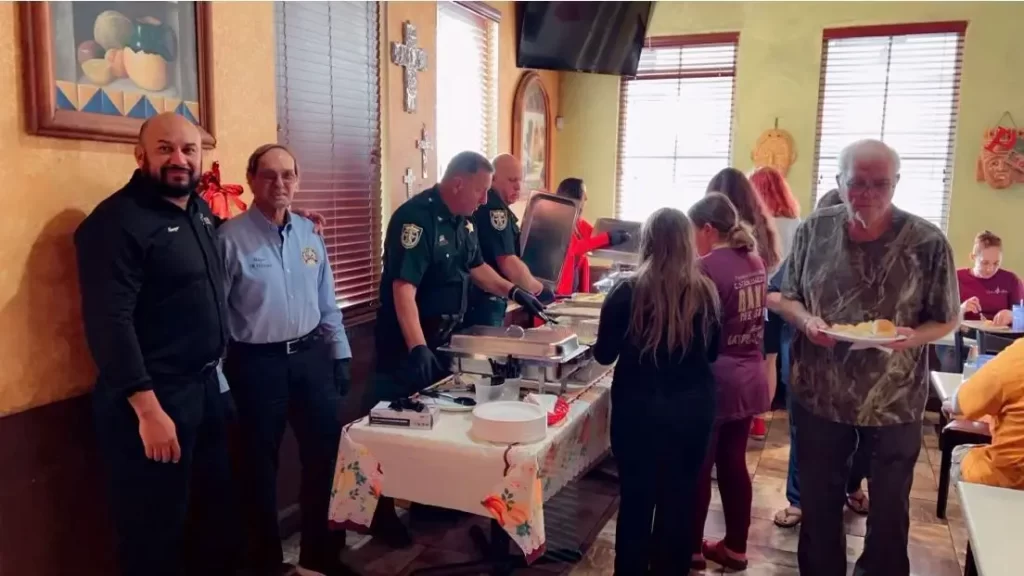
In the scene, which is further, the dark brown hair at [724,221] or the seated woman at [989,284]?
the seated woman at [989,284]

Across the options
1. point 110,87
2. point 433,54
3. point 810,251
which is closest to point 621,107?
point 433,54

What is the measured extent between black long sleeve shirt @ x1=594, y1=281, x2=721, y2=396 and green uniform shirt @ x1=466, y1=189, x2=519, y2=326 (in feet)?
3.08

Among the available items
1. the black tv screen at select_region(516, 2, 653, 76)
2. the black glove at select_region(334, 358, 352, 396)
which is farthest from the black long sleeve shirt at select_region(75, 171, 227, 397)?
the black tv screen at select_region(516, 2, 653, 76)

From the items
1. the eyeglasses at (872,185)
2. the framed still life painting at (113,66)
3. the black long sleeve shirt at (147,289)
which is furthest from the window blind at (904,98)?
the black long sleeve shirt at (147,289)

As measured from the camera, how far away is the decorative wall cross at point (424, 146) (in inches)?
147

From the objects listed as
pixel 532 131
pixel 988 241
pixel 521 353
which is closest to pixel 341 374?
pixel 521 353

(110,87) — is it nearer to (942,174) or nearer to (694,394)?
(694,394)

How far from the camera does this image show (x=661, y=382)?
2146 mm

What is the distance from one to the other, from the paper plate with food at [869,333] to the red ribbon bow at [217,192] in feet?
5.98

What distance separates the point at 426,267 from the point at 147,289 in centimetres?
91

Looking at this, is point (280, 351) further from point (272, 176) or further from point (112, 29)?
point (112, 29)

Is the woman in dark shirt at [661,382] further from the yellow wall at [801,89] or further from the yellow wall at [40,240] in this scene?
the yellow wall at [801,89]

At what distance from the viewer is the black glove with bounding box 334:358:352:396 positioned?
102 inches

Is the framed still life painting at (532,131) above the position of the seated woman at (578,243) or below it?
above
